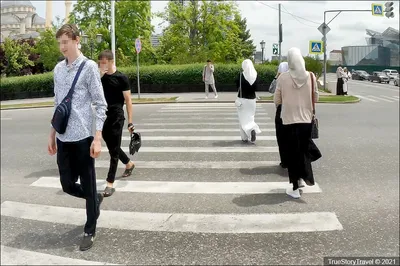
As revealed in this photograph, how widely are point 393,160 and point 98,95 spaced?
5.75 metres

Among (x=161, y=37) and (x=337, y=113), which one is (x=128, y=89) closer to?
(x=337, y=113)

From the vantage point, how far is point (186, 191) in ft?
16.1

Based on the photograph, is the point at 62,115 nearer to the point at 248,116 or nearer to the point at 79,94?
the point at 79,94

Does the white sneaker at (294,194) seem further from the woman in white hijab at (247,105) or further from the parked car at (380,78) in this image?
the parked car at (380,78)

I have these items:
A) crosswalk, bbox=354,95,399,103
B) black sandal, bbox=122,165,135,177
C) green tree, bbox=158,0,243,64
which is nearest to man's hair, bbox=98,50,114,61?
black sandal, bbox=122,165,135,177

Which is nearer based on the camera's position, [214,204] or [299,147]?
[299,147]

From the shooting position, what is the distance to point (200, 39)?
33125 mm

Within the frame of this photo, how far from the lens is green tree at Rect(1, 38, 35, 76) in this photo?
4297 cm

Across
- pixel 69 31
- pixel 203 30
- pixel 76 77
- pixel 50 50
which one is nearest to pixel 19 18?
pixel 203 30

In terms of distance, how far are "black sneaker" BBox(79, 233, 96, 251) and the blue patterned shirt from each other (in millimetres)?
1659

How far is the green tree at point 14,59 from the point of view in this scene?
42969 mm

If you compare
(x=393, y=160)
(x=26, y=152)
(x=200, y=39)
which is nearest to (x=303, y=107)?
(x=393, y=160)

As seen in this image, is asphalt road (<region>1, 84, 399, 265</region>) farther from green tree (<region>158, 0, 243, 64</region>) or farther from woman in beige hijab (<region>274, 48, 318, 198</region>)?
green tree (<region>158, 0, 243, 64</region>)

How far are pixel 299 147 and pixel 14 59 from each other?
153 ft
